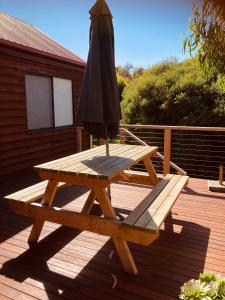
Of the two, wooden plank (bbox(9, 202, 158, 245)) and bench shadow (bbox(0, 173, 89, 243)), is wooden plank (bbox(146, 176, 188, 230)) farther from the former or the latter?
bench shadow (bbox(0, 173, 89, 243))

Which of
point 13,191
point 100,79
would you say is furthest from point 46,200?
point 13,191

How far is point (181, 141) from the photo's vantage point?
932cm

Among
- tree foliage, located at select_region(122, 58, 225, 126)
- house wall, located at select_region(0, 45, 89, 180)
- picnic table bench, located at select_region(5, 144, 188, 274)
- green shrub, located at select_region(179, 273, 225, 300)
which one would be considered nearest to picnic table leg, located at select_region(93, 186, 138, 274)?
picnic table bench, located at select_region(5, 144, 188, 274)

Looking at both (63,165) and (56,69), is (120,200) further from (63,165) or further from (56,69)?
(56,69)

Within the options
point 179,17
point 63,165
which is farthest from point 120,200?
point 179,17

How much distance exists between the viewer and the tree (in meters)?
2.68

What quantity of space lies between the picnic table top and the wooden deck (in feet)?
2.75

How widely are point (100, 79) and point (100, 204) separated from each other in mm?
1287

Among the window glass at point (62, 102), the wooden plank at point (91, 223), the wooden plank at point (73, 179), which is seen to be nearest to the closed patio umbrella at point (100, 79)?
the wooden plank at point (73, 179)

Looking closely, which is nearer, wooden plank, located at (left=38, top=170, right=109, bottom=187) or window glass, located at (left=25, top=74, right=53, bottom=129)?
wooden plank, located at (left=38, top=170, right=109, bottom=187)

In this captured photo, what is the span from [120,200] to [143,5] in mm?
2654

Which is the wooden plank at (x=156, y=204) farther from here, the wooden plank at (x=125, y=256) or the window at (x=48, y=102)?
the window at (x=48, y=102)

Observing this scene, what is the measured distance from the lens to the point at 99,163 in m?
2.92

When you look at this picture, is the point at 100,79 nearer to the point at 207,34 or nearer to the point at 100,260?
the point at 207,34
